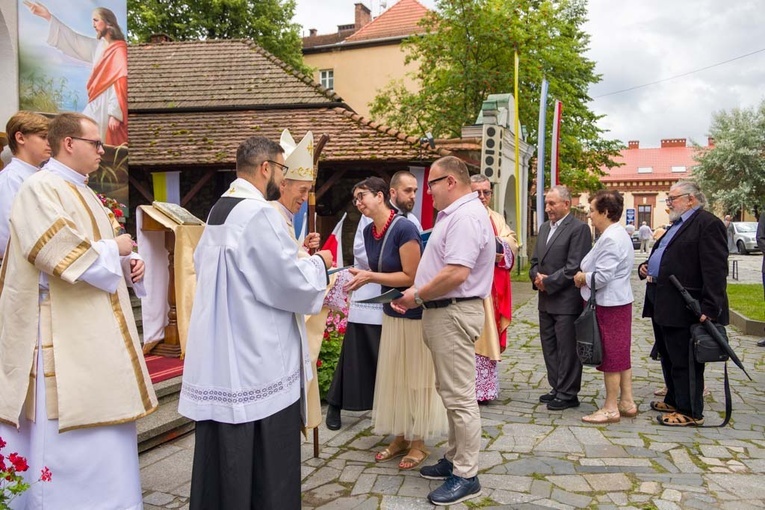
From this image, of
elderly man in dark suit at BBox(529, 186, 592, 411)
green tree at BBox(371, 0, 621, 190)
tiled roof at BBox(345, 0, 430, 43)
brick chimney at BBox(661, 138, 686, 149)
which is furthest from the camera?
brick chimney at BBox(661, 138, 686, 149)

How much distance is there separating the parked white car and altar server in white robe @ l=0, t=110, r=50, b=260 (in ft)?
112

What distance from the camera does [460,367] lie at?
3703 mm

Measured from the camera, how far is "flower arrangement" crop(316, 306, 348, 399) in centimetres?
587

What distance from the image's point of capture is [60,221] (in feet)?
9.32

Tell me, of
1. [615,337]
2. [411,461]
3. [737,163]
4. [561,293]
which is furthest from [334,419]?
[737,163]

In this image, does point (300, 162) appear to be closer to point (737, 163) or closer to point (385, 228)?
point (385, 228)

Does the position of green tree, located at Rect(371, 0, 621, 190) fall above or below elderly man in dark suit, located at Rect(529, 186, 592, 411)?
above

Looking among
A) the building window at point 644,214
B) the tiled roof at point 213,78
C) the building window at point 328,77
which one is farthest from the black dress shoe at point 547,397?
the building window at point 644,214

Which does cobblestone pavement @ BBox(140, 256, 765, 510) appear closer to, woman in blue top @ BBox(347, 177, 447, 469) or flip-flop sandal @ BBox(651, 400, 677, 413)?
flip-flop sandal @ BBox(651, 400, 677, 413)

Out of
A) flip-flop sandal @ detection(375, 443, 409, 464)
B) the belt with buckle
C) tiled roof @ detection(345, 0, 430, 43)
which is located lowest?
flip-flop sandal @ detection(375, 443, 409, 464)

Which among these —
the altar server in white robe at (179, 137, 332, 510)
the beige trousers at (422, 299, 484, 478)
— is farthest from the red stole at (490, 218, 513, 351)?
the altar server in white robe at (179, 137, 332, 510)

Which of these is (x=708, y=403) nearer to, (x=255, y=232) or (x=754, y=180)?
(x=255, y=232)

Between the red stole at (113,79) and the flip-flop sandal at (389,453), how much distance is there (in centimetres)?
561

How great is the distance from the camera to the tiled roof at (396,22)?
34031 mm
